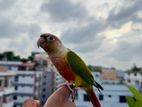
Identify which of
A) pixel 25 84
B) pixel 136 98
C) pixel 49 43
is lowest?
pixel 136 98

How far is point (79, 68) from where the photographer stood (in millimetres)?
1093

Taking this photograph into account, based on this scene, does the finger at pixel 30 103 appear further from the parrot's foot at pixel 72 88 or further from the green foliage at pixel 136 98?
the green foliage at pixel 136 98

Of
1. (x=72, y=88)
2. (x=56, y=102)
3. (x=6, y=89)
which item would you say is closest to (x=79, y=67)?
(x=72, y=88)

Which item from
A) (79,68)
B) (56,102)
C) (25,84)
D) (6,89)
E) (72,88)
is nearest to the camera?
(56,102)

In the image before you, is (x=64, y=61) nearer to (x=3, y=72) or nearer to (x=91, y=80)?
(x=91, y=80)

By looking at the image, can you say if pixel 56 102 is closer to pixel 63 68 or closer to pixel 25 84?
pixel 63 68

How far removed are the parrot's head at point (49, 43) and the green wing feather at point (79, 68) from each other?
69 millimetres

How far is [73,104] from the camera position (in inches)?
33.7

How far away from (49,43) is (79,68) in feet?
0.50

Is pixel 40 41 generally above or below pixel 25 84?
below

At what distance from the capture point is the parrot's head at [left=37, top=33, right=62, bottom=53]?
3.20 feet

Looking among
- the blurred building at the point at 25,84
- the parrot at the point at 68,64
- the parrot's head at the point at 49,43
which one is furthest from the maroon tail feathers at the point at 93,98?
the blurred building at the point at 25,84

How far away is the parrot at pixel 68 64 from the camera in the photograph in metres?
0.98

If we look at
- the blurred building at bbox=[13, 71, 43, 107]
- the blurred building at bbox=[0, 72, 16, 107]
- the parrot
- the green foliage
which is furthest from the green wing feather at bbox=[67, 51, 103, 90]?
the blurred building at bbox=[13, 71, 43, 107]
